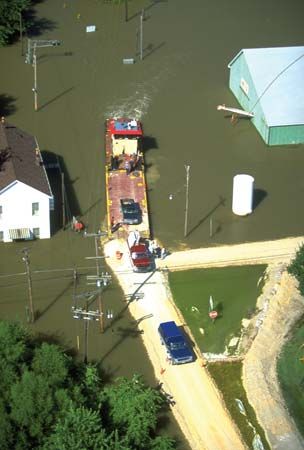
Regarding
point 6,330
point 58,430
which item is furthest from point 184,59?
point 58,430

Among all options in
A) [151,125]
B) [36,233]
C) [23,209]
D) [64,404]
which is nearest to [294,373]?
[64,404]

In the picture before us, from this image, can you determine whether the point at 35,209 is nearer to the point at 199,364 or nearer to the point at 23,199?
the point at 23,199

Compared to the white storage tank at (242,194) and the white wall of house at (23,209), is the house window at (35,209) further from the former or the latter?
the white storage tank at (242,194)

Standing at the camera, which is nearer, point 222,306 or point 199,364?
point 199,364

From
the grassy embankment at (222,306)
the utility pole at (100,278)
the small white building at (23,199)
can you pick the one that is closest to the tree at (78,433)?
the grassy embankment at (222,306)

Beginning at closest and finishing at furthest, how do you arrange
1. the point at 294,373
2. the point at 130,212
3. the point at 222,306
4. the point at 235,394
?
1. the point at 235,394
2. the point at 294,373
3. the point at 222,306
4. the point at 130,212

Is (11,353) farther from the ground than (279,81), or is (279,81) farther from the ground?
(279,81)
